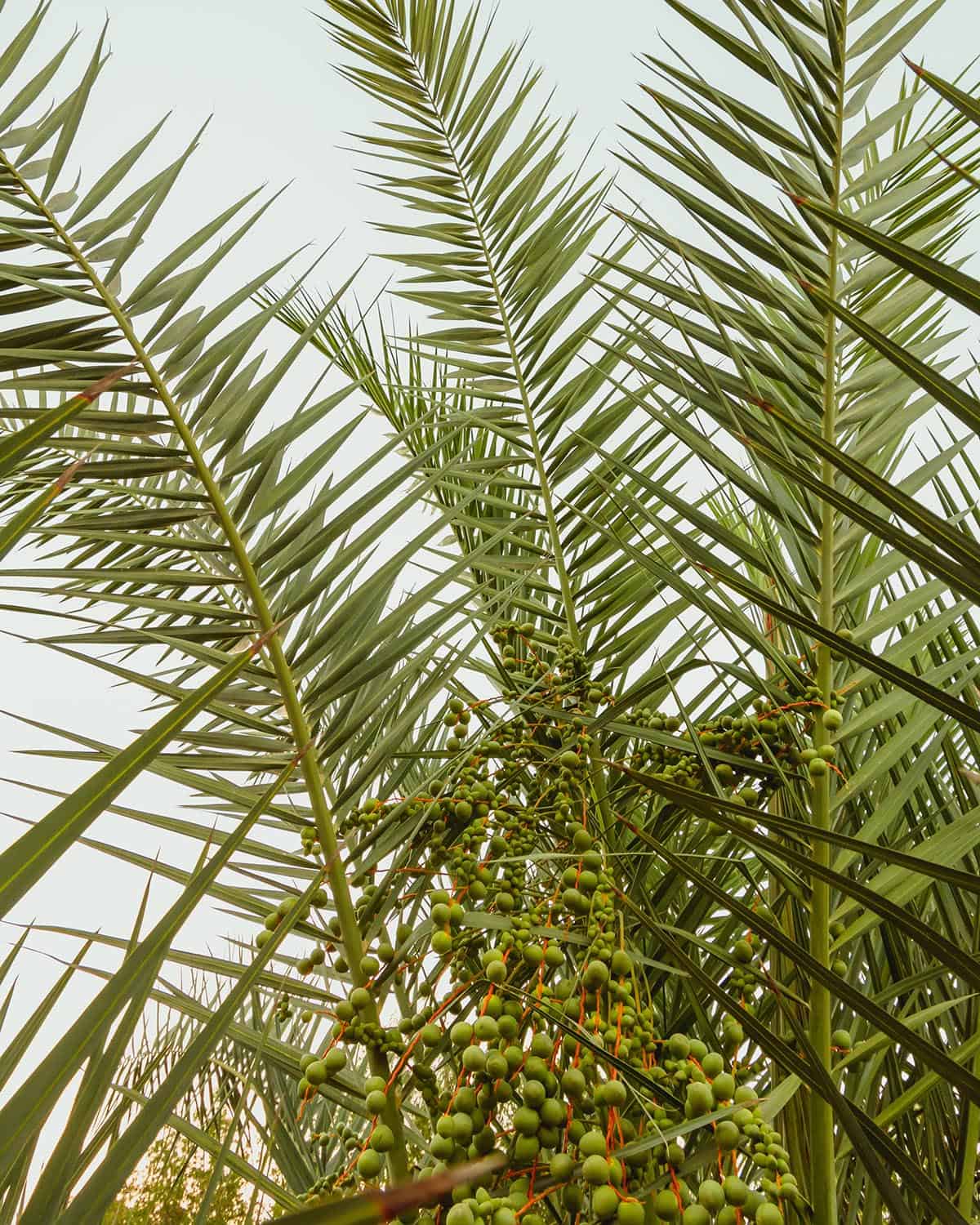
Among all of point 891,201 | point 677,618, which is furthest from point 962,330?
point 677,618

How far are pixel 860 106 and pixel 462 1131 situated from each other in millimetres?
1002

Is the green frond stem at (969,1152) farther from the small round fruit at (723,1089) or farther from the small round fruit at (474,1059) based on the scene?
the small round fruit at (474,1059)

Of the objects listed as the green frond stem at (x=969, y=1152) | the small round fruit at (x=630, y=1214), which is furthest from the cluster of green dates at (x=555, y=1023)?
the green frond stem at (x=969, y=1152)

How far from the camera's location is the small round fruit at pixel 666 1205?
57 centimetres

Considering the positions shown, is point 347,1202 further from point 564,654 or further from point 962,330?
point 962,330

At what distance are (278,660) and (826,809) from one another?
18.9 inches

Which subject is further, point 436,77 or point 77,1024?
point 436,77

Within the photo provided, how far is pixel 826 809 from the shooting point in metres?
0.87

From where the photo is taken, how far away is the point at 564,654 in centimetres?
104

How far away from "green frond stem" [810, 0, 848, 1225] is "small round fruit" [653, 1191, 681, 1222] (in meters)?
0.13

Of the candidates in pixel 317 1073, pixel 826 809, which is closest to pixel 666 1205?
pixel 317 1073

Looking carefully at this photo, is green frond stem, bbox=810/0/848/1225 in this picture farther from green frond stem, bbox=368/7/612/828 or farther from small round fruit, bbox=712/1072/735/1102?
green frond stem, bbox=368/7/612/828

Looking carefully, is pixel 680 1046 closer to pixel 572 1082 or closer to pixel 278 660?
pixel 572 1082

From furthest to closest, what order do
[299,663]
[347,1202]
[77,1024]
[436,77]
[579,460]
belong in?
[436,77] < [579,460] < [299,663] < [77,1024] < [347,1202]
